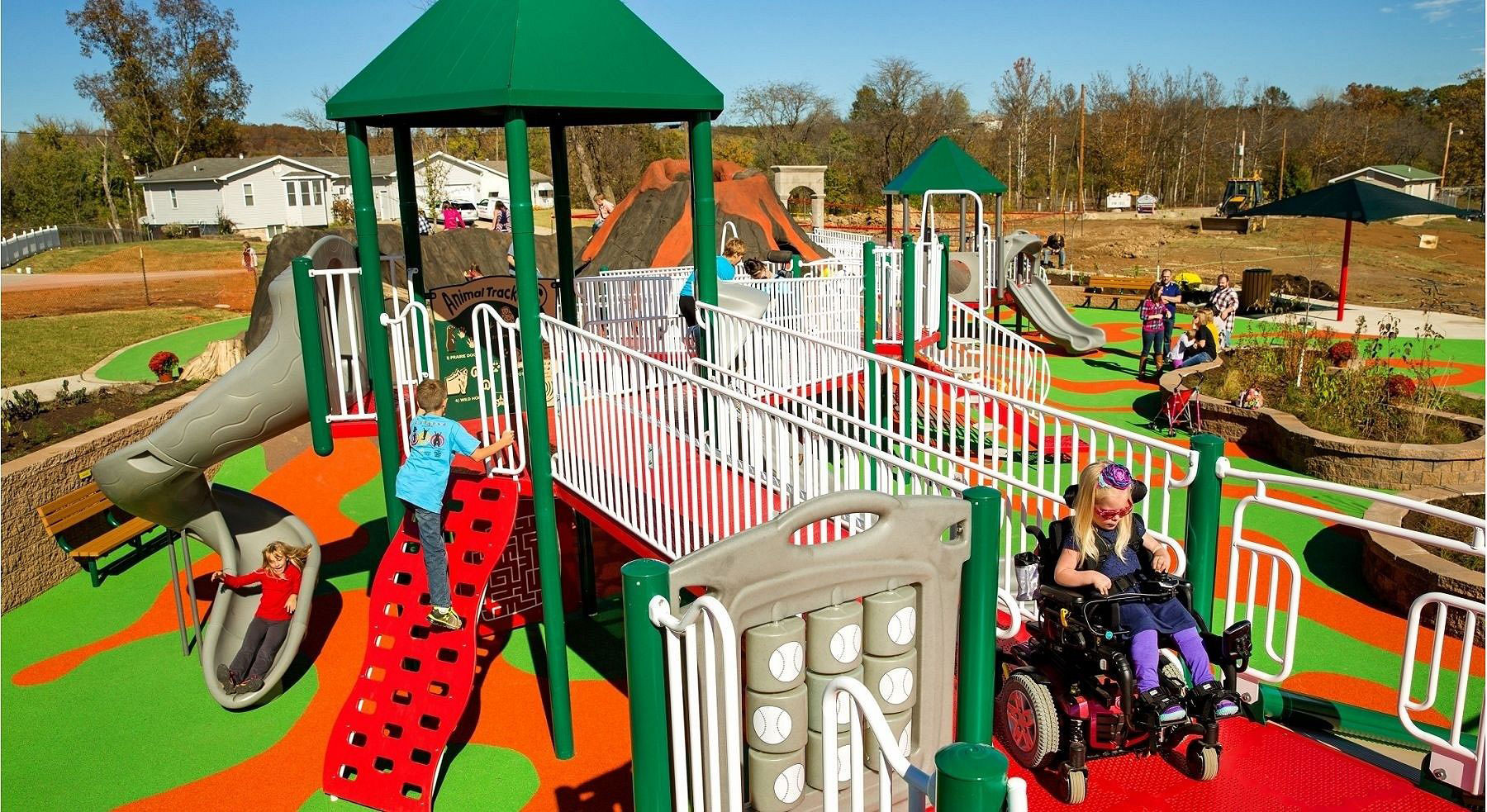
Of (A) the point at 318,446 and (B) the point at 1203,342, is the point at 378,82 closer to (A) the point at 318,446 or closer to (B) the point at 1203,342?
(A) the point at 318,446

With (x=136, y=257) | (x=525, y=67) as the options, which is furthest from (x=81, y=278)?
(x=525, y=67)

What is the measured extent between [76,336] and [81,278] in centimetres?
1490

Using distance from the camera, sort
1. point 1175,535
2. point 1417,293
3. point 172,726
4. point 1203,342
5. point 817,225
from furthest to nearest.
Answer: point 817,225 < point 1417,293 < point 1203,342 < point 1175,535 < point 172,726

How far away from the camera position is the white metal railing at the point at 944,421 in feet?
18.9

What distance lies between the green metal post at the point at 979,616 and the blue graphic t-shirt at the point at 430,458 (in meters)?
3.73

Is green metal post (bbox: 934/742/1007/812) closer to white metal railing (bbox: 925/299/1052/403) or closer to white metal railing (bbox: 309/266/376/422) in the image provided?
→ white metal railing (bbox: 309/266/376/422)

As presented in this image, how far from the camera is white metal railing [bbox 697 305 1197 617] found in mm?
5746

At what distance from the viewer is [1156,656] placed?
4438mm

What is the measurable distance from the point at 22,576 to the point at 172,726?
137 inches

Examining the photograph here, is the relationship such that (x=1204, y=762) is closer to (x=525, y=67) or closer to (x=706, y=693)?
(x=706, y=693)

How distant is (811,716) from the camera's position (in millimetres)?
3521

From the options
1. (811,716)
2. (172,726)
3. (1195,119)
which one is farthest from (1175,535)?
(1195,119)

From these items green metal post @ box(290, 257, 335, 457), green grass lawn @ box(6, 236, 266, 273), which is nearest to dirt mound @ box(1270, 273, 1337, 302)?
green metal post @ box(290, 257, 335, 457)

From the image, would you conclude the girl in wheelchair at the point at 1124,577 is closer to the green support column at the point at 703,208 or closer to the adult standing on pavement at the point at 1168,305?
the green support column at the point at 703,208
